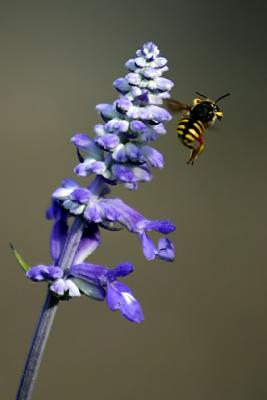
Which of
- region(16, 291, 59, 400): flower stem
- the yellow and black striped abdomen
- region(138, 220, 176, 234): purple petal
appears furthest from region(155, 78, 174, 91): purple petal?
the yellow and black striped abdomen

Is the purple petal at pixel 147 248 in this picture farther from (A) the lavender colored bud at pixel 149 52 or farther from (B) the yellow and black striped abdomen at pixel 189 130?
(B) the yellow and black striped abdomen at pixel 189 130

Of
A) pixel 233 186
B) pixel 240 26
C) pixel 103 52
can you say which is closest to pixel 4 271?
pixel 233 186

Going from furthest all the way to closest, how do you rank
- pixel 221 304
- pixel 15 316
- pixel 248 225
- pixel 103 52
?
pixel 103 52 → pixel 248 225 → pixel 221 304 → pixel 15 316

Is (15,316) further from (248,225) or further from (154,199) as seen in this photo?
(248,225)

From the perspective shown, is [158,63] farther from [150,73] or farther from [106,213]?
[106,213]

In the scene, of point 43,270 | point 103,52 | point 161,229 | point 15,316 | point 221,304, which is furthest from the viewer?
point 103,52

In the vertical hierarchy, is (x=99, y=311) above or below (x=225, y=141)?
below

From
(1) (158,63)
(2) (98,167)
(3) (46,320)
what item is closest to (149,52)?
(1) (158,63)

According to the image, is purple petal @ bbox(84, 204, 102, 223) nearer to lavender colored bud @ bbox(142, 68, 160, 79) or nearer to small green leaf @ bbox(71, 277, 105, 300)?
small green leaf @ bbox(71, 277, 105, 300)
